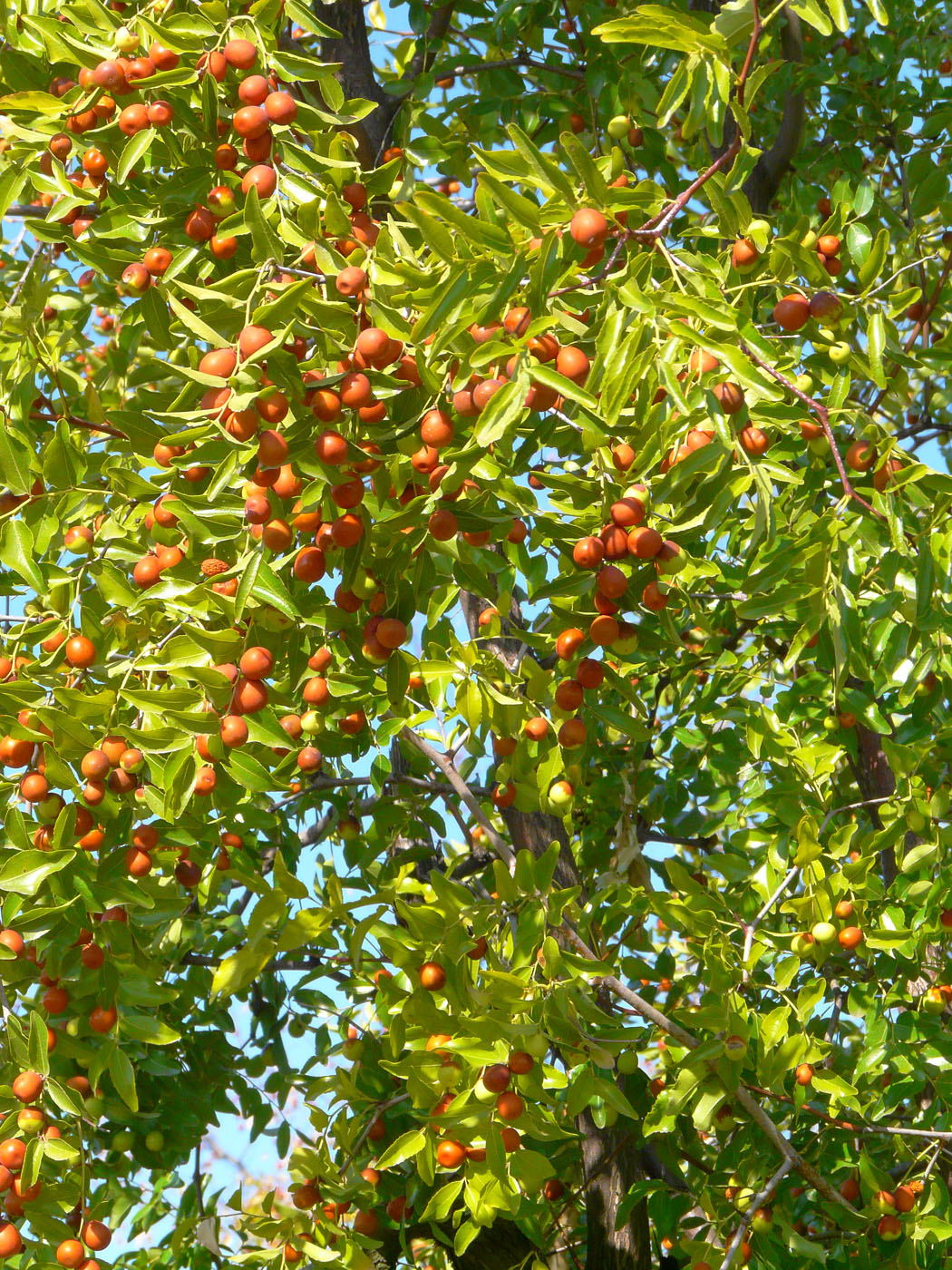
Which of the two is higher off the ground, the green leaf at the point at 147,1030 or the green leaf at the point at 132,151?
the green leaf at the point at 132,151

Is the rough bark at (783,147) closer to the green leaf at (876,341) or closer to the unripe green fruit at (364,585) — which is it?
the green leaf at (876,341)

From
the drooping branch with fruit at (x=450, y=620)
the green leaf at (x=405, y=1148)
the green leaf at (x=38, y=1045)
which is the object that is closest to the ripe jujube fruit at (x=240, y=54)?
the drooping branch with fruit at (x=450, y=620)

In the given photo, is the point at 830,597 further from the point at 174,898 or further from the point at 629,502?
the point at 174,898

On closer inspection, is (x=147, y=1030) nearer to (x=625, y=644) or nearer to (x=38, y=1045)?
(x=38, y=1045)

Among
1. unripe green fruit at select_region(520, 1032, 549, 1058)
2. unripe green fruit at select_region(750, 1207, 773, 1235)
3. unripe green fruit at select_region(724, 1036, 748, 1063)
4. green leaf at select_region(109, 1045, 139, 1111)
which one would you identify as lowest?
unripe green fruit at select_region(750, 1207, 773, 1235)

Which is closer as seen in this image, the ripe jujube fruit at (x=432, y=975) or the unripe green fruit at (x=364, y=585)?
the unripe green fruit at (x=364, y=585)

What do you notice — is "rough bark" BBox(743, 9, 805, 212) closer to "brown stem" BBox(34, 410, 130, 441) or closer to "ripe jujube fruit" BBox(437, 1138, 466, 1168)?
"brown stem" BBox(34, 410, 130, 441)

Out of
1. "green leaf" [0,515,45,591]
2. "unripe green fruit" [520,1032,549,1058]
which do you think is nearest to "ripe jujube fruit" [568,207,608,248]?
"green leaf" [0,515,45,591]

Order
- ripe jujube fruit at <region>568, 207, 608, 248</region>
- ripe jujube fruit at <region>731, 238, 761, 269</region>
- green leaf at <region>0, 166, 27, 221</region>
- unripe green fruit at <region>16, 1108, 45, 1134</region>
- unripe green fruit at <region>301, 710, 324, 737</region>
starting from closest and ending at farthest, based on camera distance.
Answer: ripe jujube fruit at <region>568, 207, 608, 248</region>
ripe jujube fruit at <region>731, 238, 761, 269</region>
unripe green fruit at <region>16, 1108, 45, 1134</region>
green leaf at <region>0, 166, 27, 221</region>
unripe green fruit at <region>301, 710, 324, 737</region>

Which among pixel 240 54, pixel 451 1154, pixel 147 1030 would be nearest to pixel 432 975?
pixel 451 1154

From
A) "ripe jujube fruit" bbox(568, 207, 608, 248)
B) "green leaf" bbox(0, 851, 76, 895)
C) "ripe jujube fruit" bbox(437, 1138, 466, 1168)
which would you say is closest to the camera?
"ripe jujube fruit" bbox(568, 207, 608, 248)

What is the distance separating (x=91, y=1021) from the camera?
265 centimetres

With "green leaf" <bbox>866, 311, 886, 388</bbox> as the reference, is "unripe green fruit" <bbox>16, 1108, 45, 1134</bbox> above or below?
below

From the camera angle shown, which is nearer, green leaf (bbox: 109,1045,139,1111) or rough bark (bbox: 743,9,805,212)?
green leaf (bbox: 109,1045,139,1111)
